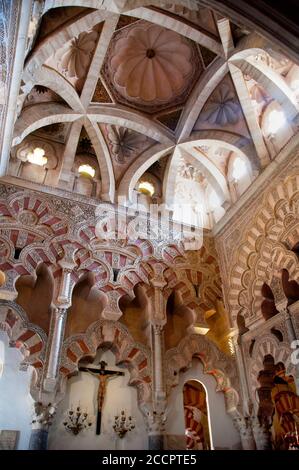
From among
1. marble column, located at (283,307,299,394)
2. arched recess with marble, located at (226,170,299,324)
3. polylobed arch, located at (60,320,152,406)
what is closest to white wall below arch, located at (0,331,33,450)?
polylobed arch, located at (60,320,152,406)

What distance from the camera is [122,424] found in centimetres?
670

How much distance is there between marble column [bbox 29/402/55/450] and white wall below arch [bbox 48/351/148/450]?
0.43m

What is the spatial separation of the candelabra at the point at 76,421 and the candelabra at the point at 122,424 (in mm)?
500

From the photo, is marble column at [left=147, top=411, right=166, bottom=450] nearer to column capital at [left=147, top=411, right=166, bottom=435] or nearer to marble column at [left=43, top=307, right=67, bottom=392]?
column capital at [left=147, top=411, right=166, bottom=435]

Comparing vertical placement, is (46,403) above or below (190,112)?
below

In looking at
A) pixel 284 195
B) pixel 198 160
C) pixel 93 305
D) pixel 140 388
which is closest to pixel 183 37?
pixel 198 160

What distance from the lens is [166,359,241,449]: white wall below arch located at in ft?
23.3

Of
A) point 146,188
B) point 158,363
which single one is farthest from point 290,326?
point 146,188

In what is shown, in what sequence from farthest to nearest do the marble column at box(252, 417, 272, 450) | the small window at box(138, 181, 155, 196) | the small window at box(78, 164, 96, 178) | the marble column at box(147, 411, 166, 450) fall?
the small window at box(138, 181, 155, 196)
the small window at box(78, 164, 96, 178)
the marble column at box(252, 417, 272, 450)
the marble column at box(147, 411, 166, 450)

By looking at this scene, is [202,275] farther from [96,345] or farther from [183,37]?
[183,37]

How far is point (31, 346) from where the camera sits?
6.40m

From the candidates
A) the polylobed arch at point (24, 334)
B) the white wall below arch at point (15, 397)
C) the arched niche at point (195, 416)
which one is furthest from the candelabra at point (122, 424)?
the arched niche at point (195, 416)

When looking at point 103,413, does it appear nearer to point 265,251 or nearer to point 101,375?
point 101,375

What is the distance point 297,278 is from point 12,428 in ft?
18.3
